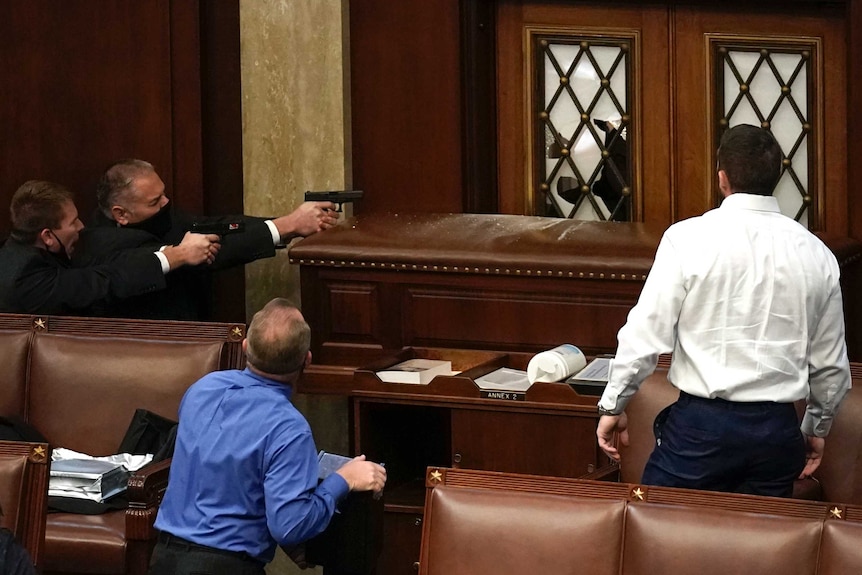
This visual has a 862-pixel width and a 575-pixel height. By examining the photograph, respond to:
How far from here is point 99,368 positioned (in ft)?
13.7

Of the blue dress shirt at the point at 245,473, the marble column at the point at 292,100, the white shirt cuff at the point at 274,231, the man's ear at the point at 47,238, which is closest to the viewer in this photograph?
the blue dress shirt at the point at 245,473

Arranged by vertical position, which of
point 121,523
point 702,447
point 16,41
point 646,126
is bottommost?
point 121,523

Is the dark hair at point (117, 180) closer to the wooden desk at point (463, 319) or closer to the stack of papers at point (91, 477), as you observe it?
the wooden desk at point (463, 319)

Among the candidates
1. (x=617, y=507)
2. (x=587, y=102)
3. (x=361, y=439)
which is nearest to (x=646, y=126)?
(x=587, y=102)

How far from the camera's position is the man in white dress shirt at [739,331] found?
3.08 meters

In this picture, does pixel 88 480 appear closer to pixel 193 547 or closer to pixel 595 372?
pixel 193 547

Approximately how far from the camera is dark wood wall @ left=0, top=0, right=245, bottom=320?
527cm

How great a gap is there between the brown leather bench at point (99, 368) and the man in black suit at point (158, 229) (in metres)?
0.58

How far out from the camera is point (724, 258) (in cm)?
308

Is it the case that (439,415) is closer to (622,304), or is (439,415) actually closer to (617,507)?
(622,304)

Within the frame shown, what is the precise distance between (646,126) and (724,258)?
2094 mm

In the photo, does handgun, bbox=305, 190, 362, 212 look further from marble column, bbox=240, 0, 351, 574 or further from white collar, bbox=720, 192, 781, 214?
white collar, bbox=720, 192, 781, 214

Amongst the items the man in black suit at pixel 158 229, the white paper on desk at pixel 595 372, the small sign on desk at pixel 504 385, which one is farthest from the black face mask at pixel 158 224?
the white paper on desk at pixel 595 372

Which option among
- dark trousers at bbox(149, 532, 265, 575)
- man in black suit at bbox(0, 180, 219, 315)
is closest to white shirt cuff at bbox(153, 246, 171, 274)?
man in black suit at bbox(0, 180, 219, 315)
